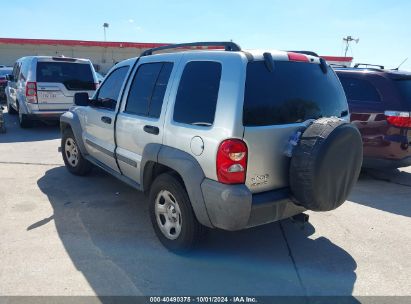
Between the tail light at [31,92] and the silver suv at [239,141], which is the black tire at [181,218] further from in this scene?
the tail light at [31,92]

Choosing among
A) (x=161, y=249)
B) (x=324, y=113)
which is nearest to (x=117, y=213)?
(x=161, y=249)

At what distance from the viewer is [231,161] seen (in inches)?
111

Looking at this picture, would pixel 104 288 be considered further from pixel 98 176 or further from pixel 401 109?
pixel 401 109

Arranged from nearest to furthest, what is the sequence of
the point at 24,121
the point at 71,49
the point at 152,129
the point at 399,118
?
the point at 152,129 → the point at 399,118 → the point at 24,121 → the point at 71,49

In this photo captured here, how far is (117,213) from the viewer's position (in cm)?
440

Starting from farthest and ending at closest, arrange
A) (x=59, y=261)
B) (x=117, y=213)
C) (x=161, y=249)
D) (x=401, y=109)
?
A: 1. (x=401, y=109)
2. (x=117, y=213)
3. (x=161, y=249)
4. (x=59, y=261)

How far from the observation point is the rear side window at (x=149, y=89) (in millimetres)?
3572

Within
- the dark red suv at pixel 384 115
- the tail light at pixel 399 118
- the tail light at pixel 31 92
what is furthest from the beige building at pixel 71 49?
the tail light at pixel 399 118

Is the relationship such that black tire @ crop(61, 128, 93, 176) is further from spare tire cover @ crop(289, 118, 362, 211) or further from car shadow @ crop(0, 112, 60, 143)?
spare tire cover @ crop(289, 118, 362, 211)

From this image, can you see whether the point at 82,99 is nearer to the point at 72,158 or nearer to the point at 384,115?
the point at 72,158

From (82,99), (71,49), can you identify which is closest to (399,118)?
(82,99)

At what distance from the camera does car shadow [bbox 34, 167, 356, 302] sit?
2965 mm

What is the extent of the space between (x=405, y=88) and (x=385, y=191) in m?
1.59

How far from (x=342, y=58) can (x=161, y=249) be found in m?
38.4
